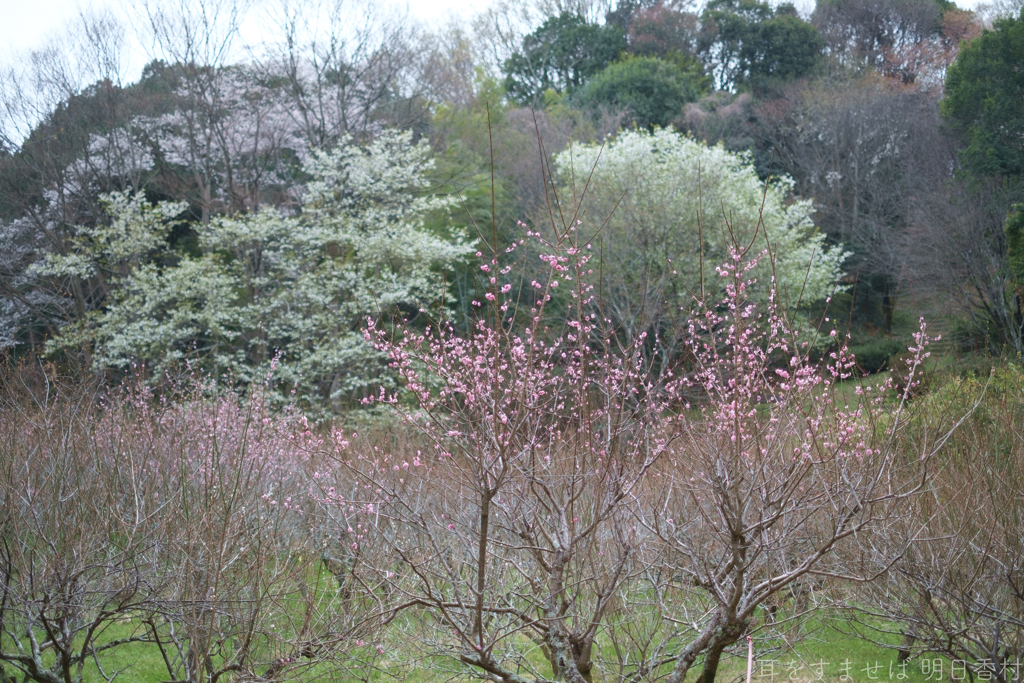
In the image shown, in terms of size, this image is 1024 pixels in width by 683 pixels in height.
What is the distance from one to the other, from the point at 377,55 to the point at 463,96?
7.57 meters

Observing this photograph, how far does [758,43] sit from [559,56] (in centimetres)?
687

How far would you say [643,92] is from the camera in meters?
24.4

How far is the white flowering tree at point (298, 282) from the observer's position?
47.1ft

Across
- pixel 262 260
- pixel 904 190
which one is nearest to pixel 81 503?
pixel 262 260

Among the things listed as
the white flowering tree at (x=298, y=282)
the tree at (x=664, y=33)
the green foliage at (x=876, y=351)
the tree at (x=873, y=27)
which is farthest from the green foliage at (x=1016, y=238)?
the tree at (x=664, y=33)

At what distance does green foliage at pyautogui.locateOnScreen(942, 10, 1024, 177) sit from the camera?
15.1 meters

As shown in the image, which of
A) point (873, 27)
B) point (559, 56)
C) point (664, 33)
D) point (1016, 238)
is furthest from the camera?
point (664, 33)

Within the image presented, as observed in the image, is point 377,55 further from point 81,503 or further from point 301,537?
point 81,503

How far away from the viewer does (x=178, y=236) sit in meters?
19.0

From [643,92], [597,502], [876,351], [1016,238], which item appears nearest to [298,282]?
[597,502]

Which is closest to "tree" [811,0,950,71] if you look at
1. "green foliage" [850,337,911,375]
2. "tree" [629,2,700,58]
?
"tree" [629,2,700,58]

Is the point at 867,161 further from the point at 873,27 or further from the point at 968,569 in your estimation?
the point at 968,569

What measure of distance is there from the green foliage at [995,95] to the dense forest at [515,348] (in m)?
0.08

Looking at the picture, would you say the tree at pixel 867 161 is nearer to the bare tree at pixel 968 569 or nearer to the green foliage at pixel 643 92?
the green foliage at pixel 643 92
